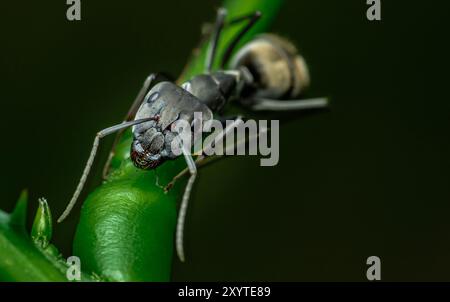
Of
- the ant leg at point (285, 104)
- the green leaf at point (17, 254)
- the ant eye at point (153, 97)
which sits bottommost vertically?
the green leaf at point (17, 254)

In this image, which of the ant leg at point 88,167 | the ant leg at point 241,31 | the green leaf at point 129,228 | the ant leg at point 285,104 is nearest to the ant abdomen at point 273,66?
the ant leg at point 285,104

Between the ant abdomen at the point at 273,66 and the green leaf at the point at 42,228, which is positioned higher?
the ant abdomen at the point at 273,66

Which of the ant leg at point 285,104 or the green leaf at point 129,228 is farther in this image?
the ant leg at point 285,104

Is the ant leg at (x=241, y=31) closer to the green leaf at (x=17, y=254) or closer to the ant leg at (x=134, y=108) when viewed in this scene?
the ant leg at (x=134, y=108)

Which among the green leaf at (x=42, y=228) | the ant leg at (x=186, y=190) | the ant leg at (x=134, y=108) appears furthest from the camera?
the ant leg at (x=134, y=108)

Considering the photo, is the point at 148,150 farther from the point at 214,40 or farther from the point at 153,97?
the point at 214,40
